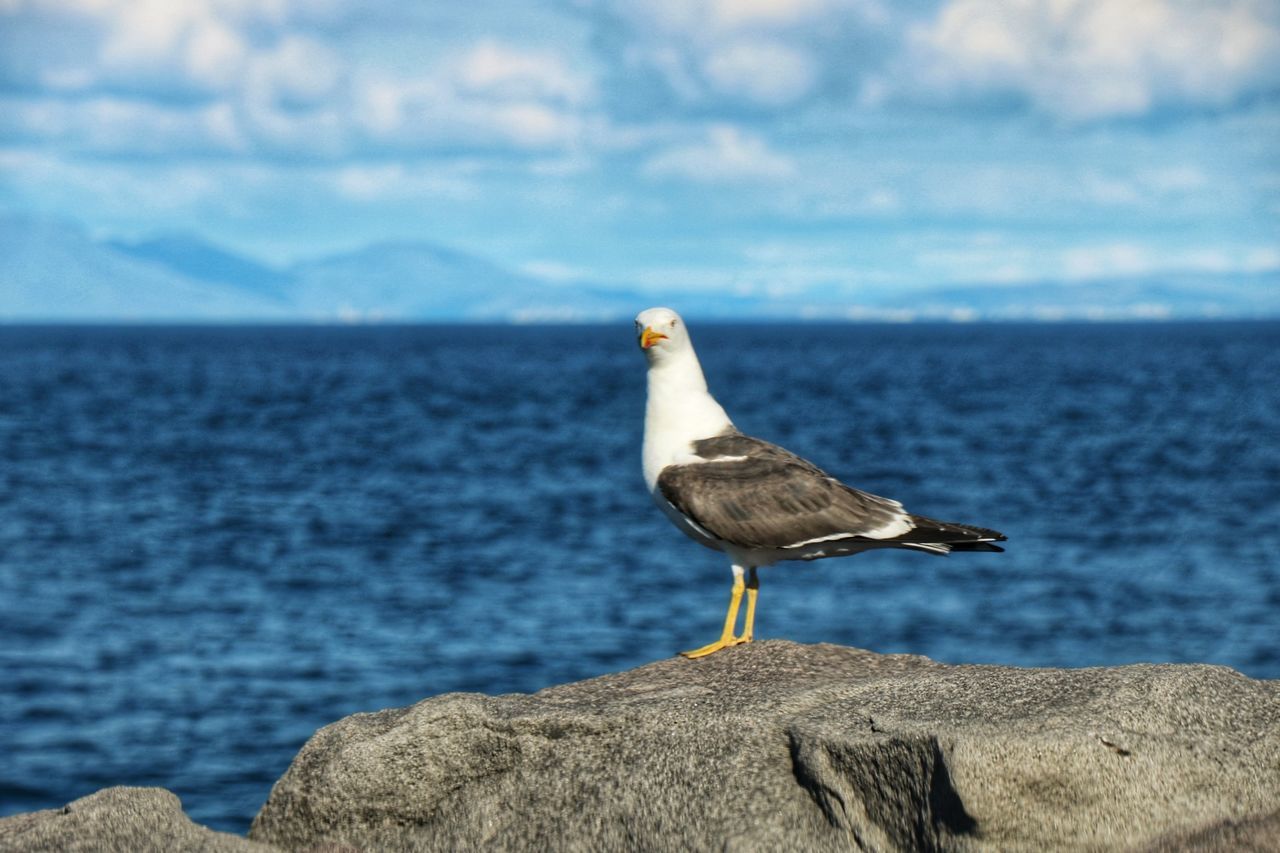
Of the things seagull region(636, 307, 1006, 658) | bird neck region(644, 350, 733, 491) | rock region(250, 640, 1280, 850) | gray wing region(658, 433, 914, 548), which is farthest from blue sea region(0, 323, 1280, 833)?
rock region(250, 640, 1280, 850)

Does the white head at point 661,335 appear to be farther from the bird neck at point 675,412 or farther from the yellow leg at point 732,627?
the yellow leg at point 732,627

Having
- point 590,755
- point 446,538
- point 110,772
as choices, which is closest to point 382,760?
point 590,755

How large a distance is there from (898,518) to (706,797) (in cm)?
311

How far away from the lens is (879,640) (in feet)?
66.9

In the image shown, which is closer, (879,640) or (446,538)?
(879,640)

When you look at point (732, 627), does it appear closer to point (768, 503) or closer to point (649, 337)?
point (768, 503)

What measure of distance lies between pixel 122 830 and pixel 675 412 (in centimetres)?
454

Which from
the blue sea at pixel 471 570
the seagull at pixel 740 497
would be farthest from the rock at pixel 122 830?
the blue sea at pixel 471 570

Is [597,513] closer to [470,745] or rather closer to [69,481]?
[69,481]

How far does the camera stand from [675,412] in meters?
9.73

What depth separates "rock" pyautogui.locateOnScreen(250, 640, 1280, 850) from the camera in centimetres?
605

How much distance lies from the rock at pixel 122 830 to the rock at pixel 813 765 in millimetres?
782

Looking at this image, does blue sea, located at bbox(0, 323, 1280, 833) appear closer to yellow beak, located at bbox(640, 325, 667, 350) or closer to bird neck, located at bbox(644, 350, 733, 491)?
bird neck, located at bbox(644, 350, 733, 491)

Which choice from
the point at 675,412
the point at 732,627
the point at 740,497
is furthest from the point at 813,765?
the point at 675,412
